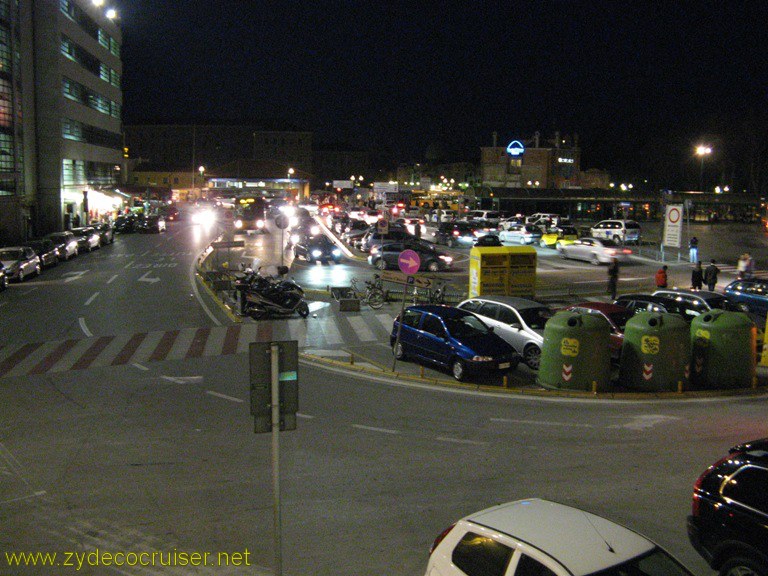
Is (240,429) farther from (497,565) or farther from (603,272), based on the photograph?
(603,272)

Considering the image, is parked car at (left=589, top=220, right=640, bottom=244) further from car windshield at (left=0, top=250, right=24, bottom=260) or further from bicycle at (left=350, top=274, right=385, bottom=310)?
car windshield at (left=0, top=250, right=24, bottom=260)

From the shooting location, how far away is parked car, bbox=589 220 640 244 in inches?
1916

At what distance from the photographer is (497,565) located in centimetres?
527

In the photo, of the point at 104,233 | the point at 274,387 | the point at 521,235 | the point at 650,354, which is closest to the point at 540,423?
the point at 650,354

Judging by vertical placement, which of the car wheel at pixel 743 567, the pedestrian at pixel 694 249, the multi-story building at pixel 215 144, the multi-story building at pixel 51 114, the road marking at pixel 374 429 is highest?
the multi-story building at pixel 215 144

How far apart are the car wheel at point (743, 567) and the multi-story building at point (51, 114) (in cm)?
5022

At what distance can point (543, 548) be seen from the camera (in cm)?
519

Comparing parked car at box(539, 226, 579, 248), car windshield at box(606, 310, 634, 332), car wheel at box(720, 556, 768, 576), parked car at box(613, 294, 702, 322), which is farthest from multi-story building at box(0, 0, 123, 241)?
car wheel at box(720, 556, 768, 576)

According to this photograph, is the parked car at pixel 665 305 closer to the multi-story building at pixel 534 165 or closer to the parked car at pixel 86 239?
the parked car at pixel 86 239

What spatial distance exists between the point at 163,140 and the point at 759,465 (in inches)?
6280

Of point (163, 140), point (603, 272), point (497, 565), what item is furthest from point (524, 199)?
point (163, 140)

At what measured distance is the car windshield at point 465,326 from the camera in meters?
17.0

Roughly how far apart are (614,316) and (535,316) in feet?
6.47

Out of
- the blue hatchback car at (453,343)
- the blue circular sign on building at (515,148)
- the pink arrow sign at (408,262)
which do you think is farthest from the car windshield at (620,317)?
the blue circular sign on building at (515,148)
